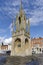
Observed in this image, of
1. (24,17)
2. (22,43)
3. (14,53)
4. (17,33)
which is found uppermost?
(24,17)

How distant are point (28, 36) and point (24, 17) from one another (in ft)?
27.8

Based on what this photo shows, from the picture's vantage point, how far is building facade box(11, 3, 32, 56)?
57562 mm

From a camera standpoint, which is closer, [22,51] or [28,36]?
[22,51]

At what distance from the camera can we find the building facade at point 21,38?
57.6m

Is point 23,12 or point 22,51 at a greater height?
point 23,12

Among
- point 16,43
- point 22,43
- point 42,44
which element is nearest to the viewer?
point 22,43

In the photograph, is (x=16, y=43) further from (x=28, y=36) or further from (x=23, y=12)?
(x=23, y=12)

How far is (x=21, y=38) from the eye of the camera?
5756 centimetres

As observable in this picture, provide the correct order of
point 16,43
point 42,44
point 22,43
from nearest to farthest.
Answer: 1. point 22,43
2. point 16,43
3. point 42,44

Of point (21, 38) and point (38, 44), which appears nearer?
point (21, 38)

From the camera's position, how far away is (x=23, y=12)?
207ft

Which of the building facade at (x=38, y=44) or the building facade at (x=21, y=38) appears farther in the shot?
the building facade at (x=38, y=44)

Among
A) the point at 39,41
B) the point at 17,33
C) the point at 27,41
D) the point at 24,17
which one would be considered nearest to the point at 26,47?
the point at 27,41

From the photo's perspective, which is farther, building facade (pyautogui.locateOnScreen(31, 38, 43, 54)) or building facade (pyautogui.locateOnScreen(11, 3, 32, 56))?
building facade (pyautogui.locateOnScreen(31, 38, 43, 54))
